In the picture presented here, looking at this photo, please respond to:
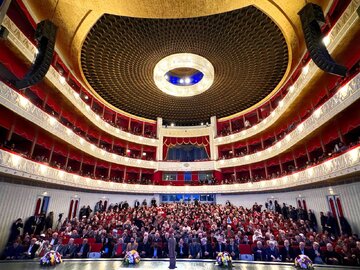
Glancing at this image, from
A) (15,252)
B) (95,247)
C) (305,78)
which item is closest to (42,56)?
(15,252)

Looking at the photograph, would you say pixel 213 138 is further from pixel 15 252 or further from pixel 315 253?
pixel 15 252

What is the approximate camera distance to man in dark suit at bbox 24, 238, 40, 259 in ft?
25.2

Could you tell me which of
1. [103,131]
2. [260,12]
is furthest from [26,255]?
[260,12]

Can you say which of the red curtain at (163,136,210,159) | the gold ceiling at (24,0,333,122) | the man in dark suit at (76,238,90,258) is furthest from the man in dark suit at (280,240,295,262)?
the red curtain at (163,136,210,159)

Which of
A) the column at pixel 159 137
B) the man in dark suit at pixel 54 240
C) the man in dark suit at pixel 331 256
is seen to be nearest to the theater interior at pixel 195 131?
the man in dark suit at pixel 331 256

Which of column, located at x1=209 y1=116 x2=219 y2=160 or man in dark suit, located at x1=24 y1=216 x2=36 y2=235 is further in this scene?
column, located at x1=209 y1=116 x2=219 y2=160

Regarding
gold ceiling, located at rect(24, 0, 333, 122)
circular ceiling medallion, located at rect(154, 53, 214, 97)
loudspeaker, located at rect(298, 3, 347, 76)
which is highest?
circular ceiling medallion, located at rect(154, 53, 214, 97)

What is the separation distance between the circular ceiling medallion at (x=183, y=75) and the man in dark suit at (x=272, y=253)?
519 inches

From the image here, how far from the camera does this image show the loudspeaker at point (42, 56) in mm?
7647

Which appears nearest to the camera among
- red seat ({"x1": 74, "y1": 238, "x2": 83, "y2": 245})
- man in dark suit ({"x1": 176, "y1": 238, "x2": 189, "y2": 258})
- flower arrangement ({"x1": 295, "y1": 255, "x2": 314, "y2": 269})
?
flower arrangement ({"x1": 295, "y1": 255, "x2": 314, "y2": 269})

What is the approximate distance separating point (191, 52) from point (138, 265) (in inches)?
554

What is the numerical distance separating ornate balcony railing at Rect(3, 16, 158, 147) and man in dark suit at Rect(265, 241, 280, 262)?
43.3ft

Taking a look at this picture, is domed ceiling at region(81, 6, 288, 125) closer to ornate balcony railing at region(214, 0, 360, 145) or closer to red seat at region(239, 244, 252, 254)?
ornate balcony railing at region(214, 0, 360, 145)

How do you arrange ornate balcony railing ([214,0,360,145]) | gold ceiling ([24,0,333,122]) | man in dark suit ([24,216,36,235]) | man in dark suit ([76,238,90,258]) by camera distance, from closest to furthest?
ornate balcony railing ([214,0,360,145])
man in dark suit ([76,238,90,258])
man in dark suit ([24,216,36,235])
gold ceiling ([24,0,333,122])
